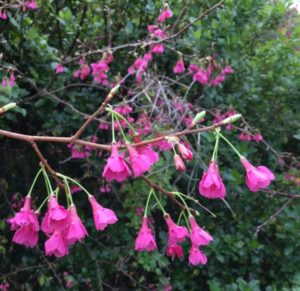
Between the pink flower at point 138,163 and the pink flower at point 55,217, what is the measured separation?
0.16 meters

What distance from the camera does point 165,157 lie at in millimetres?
2592

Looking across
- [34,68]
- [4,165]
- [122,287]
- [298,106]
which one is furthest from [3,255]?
[298,106]

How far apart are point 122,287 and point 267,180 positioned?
2.16 meters

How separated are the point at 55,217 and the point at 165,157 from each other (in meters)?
1.71

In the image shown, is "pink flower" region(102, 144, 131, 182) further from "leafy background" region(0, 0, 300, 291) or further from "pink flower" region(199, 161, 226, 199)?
"leafy background" region(0, 0, 300, 291)

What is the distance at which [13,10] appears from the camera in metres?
2.52

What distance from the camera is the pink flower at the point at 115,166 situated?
92cm

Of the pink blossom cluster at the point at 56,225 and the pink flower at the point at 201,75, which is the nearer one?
A: the pink blossom cluster at the point at 56,225

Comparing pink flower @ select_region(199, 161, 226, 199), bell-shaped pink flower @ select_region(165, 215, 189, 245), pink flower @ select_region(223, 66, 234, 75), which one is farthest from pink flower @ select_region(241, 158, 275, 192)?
pink flower @ select_region(223, 66, 234, 75)

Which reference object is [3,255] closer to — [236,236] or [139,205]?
[139,205]

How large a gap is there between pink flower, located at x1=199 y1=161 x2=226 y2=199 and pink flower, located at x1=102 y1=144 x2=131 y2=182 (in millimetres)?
159

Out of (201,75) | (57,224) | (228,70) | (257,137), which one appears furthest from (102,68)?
(57,224)

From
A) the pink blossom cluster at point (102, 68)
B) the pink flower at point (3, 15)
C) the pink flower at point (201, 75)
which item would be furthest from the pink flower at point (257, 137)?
the pink flower at point (3, 15)

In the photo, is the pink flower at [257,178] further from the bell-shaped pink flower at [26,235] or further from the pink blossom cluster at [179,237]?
the bell-shaped pink flower at [26,235]
